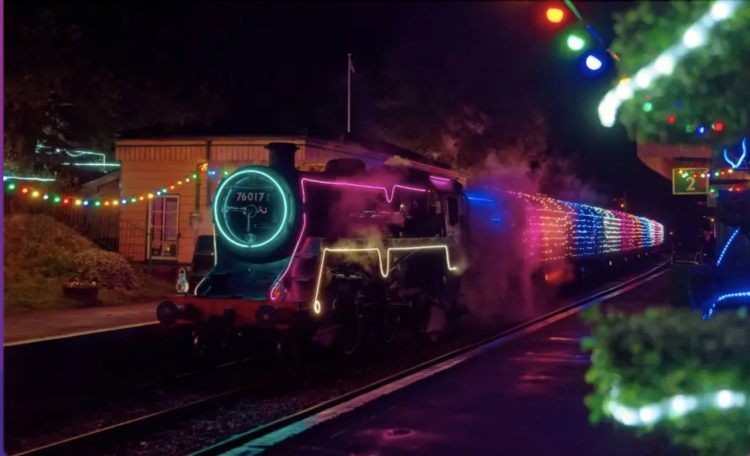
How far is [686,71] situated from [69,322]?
12869 mm

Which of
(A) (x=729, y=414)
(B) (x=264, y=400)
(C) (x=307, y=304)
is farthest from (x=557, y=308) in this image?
(A) (x=729, y=414)

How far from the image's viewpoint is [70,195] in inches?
776

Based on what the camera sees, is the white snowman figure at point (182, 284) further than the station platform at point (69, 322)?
No

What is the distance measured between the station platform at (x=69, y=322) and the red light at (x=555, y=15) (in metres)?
8.52

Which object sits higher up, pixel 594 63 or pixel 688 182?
pixel 688 182

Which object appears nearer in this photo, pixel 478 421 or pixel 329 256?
pixel 478 421

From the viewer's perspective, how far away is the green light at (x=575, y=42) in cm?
709

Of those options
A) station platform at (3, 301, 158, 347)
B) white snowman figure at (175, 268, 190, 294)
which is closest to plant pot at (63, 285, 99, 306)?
station platform at (3, 301, 158, 347)

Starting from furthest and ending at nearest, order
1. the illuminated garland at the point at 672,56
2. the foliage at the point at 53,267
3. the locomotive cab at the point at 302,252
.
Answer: the foliage at the point at 53,267 < the locomotive cab at the point at 302,252 < the illuminated garland at the point at 672,56

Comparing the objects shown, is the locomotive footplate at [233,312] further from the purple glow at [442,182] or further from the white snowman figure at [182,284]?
the purple glow at [442,182]

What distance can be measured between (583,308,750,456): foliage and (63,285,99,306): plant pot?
1475cm

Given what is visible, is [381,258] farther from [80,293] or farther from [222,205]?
[80,293]

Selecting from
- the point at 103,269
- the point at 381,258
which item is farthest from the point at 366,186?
the point at 103,269

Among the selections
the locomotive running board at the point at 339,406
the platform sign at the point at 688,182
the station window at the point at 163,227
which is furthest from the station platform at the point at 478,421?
the platform sign at the point at 688,182
